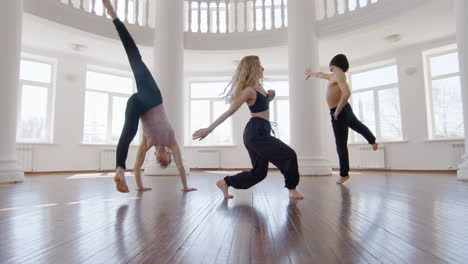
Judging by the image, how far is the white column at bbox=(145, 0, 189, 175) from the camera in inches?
224

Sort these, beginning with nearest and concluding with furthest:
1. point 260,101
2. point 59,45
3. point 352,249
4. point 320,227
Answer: point 352,249 < point 320,227 < point 260,101 < point 59,45

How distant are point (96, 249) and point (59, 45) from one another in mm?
7516

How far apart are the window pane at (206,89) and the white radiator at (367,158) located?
14.5ft

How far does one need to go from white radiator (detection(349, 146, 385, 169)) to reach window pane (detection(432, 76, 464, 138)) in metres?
1.29

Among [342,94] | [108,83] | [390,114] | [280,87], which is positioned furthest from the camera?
[280,87]

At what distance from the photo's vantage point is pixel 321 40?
255 inches

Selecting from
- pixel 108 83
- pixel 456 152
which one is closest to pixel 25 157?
pixel 108 83

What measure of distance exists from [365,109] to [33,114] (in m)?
8.67

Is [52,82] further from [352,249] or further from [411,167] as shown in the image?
[411,167]

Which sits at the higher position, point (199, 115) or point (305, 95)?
point (199, 115)

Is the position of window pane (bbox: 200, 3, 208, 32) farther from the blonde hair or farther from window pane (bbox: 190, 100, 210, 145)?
the blonde hair

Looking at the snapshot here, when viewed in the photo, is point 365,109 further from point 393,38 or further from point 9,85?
point 9,85

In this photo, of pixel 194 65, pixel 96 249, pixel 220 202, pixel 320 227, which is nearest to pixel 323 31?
pixel 194 65

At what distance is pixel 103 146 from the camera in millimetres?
8102
